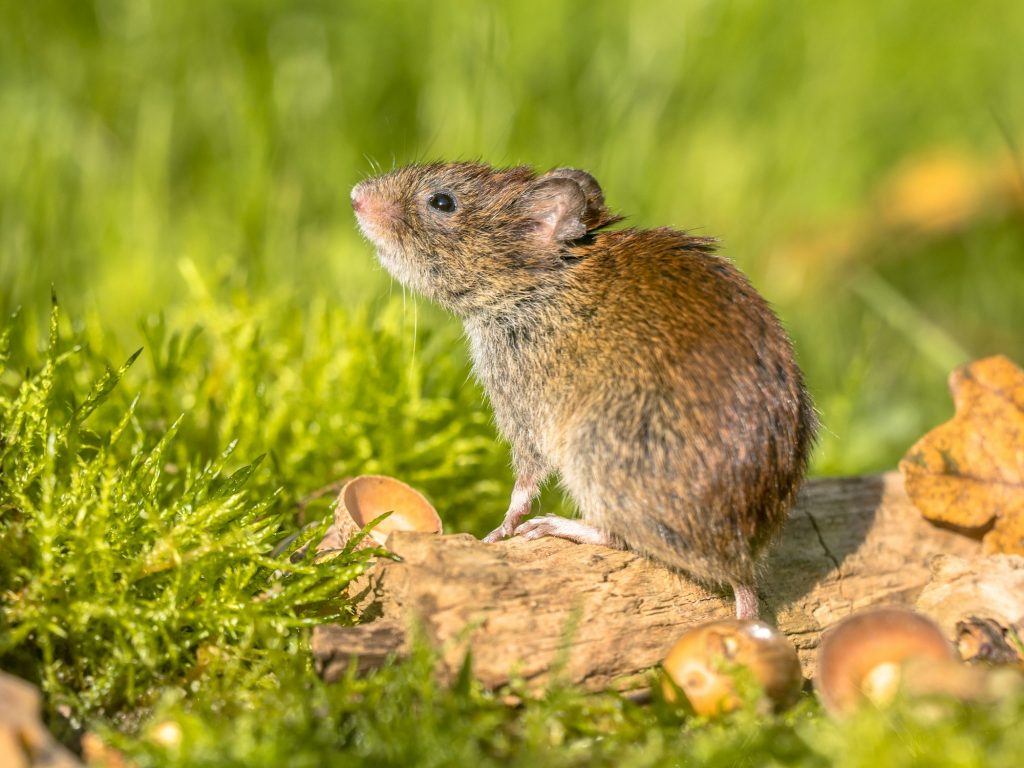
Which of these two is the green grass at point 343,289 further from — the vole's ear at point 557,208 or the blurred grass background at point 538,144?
the vole's ear at point 557,208

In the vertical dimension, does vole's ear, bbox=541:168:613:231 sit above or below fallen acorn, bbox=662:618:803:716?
above

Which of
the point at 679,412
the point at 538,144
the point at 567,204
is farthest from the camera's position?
the point at 538,144

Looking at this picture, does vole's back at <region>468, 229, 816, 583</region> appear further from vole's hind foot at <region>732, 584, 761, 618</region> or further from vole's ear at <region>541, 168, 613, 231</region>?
vole's ear at <region>541, 168, 613, 231</region>

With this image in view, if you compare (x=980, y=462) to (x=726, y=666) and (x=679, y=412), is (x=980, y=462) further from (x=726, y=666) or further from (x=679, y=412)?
(x=726, y=666)

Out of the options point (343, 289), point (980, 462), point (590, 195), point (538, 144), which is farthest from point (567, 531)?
point (538, 144)

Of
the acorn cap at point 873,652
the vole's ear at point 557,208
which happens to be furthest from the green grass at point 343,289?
the vole's ear at point 557,208

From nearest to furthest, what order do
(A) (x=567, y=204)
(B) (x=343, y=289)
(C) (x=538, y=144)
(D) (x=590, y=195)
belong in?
(A) (x=567, y=204) < (D) (x=590, y=195) < (B) (x=343, y=289) < (C) (x=538, y=144)

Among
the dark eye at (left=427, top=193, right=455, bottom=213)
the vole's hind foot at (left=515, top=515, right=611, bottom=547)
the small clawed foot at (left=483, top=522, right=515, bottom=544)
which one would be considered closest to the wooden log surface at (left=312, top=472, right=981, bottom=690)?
the vole's hind foot at (left=515, top=515, right=611, bottom=547)
